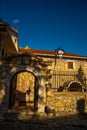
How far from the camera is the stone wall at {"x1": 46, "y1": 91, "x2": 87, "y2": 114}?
9562mm

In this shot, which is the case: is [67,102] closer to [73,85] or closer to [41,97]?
[41,97]

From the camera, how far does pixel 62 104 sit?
971 centimetres

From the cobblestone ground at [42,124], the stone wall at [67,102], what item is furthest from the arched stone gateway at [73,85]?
the cobblestone ground at [42,124]

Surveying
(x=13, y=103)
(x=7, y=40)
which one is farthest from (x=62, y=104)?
(x=7, y=40)

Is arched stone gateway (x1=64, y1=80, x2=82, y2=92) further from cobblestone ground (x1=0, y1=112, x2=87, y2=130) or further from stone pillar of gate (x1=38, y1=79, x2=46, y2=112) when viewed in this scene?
cobblestone ground (x1=0, y1=112, x2=87, y2=130)

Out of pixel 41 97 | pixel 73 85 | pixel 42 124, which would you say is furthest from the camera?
pixel 73 85

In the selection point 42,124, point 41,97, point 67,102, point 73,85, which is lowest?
point 42,124

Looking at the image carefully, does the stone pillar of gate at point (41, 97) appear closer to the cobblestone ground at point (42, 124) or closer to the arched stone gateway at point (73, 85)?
the cobblestone ground at point (42, 124)

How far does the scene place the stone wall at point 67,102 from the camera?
956 cm

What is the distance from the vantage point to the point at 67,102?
385 inches

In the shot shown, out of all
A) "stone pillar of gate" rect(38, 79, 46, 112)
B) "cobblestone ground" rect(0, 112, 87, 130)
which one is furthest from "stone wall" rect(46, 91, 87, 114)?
"cobblestone ground" rect(0, 112, 87, 130)

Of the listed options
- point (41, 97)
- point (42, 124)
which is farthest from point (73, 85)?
point (42, 124)

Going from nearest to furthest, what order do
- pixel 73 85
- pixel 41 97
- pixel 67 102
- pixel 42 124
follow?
pixel 42 124
pixel 41 97
pixel 67 102
pixel 73 85

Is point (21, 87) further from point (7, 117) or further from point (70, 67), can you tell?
point (7, 117)
